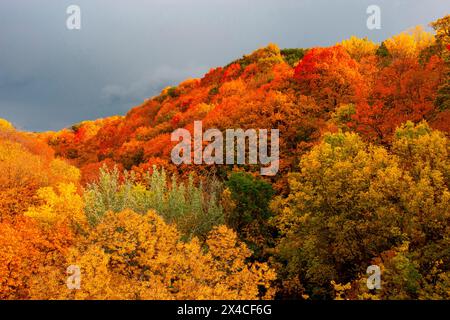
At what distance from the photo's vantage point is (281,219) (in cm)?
3575

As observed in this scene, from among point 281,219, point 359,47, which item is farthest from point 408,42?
point 281,219

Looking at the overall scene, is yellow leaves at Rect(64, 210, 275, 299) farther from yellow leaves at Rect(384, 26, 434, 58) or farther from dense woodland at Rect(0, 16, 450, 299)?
yellow leaves at Rect(384, 26, 434, 58)

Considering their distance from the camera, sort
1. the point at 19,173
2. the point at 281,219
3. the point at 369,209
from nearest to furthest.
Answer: the point at 369,209
the point at 281,219
the point at 19,173

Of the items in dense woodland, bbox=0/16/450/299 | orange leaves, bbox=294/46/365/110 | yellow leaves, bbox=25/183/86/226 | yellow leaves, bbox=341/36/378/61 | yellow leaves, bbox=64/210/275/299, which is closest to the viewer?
yellow leaves, bbox=64/210/275/299

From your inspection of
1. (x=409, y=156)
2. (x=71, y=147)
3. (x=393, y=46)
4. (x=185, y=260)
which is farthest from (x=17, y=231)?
(x=71, y=147)

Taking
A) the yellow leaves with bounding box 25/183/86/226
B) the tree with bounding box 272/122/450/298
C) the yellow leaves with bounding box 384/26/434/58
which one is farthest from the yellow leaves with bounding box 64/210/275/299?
the yellow leaves with bounding box 384/26/434/58

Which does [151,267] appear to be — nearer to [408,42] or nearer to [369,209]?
[369,209]

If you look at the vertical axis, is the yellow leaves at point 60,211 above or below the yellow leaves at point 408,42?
below

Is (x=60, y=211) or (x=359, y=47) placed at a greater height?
(x=359, y=47)

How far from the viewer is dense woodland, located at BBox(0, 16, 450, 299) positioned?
25438 mm

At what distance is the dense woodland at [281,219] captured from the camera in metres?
25.4

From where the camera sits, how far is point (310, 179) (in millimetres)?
32875

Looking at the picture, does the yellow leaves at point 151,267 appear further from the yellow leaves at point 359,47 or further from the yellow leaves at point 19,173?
the yellow leaves at point 359,47

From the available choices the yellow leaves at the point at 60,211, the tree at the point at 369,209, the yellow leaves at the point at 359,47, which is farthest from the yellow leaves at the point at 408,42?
the yellow leaves at the point at 60,211
